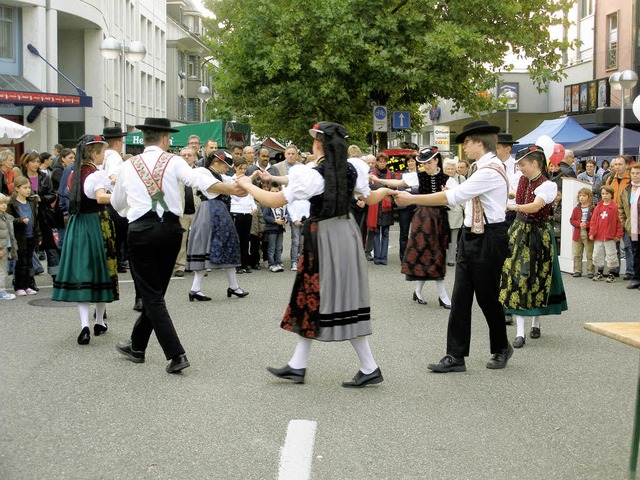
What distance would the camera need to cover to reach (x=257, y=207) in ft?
52.6

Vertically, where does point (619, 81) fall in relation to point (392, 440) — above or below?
above

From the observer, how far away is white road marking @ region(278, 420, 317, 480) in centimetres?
500

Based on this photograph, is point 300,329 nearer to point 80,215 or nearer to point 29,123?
point 80,215

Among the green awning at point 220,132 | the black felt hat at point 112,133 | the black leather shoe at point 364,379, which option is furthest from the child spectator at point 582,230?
the green awning at point 220,132

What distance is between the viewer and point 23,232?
12711 millimetres

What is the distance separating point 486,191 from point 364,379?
5.70 feet

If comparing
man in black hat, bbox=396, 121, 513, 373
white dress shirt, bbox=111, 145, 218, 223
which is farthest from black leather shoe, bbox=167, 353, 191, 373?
man in black hat, bbox=396, 121, 513, 373

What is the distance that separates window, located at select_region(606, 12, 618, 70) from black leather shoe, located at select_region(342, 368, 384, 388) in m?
31.7

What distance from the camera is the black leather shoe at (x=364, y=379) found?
7.09 m

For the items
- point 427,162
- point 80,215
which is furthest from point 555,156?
point 80,215

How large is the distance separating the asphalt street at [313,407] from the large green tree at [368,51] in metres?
18.7

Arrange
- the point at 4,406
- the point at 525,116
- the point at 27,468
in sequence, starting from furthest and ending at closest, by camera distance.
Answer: the point at 525,116 < the point at 4,406 < the point at 27,468

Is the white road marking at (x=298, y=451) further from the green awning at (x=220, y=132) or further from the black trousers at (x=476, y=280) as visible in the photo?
the green awning at (x=220, y=132)

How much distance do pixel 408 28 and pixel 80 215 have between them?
20.9 metres
